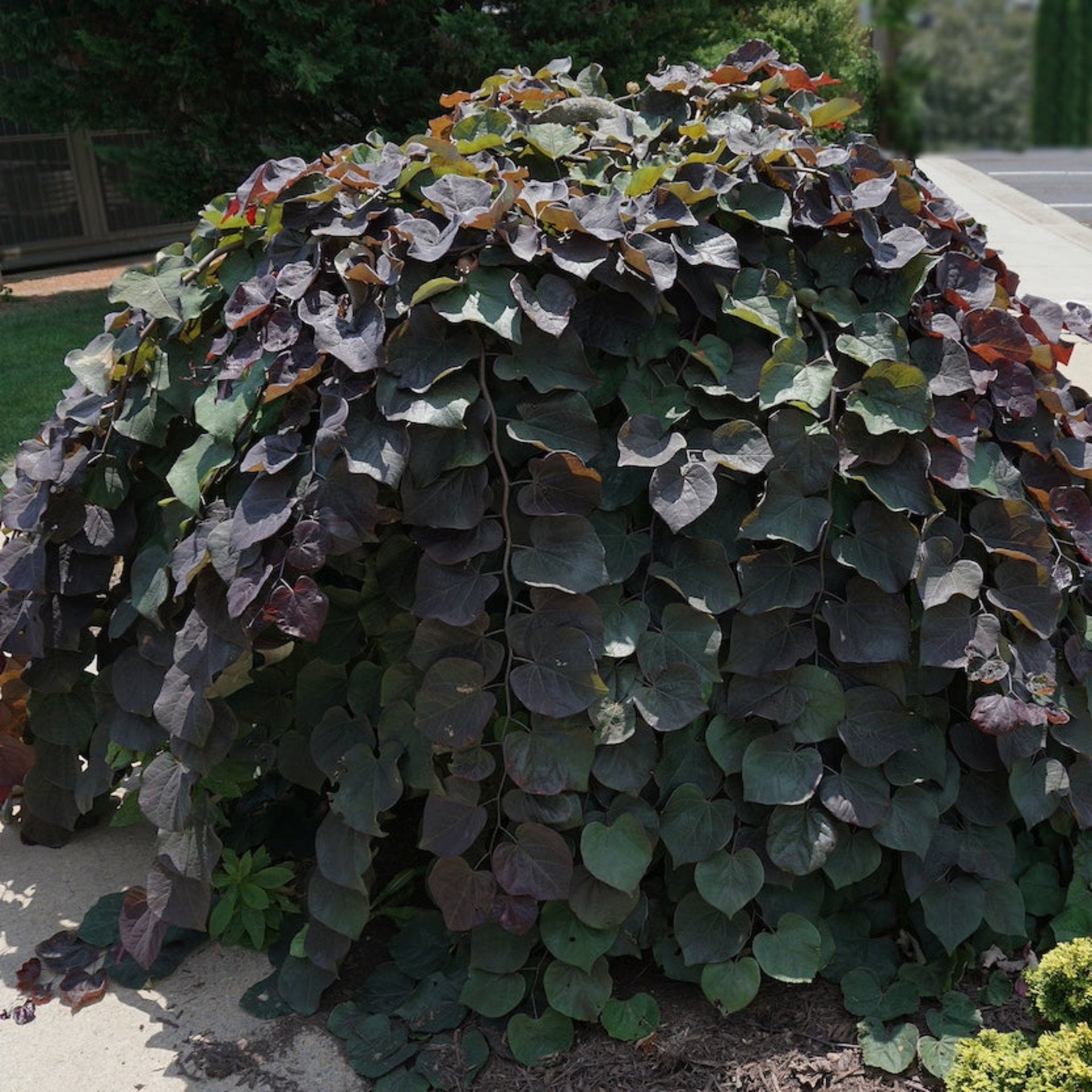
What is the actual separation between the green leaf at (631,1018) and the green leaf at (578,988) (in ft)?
0.07

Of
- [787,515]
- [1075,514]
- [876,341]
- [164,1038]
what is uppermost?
[876,341]

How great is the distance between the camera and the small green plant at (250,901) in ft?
7.55

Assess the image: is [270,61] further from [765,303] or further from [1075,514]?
[1075,514]

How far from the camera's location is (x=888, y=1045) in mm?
1994

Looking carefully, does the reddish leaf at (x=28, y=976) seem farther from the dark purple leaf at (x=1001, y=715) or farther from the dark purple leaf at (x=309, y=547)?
the dark purple leaf at (x=1001, y=715)

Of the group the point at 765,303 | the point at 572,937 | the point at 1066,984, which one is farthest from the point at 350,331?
the point at 1066,984

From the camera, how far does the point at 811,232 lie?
223cm

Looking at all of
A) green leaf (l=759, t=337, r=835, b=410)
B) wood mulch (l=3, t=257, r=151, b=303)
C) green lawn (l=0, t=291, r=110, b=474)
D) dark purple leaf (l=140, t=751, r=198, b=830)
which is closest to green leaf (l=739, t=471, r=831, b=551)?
green leaf (l=759, t=337, r=835, b=410)

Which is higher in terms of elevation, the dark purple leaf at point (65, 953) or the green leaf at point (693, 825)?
the green leaf at point (693, 825)

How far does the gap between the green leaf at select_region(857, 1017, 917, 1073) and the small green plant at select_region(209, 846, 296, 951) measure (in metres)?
1.09

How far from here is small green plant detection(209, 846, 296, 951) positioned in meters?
2.30

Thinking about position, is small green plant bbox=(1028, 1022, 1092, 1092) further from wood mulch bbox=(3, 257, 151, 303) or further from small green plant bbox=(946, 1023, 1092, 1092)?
wood mulch bbox=(3, 257, 151, 303)

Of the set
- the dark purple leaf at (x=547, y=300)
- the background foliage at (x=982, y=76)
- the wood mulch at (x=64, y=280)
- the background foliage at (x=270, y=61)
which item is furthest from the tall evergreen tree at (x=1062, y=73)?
the wood mulch at (x=64, y=280)

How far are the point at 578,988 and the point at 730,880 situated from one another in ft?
1.05
